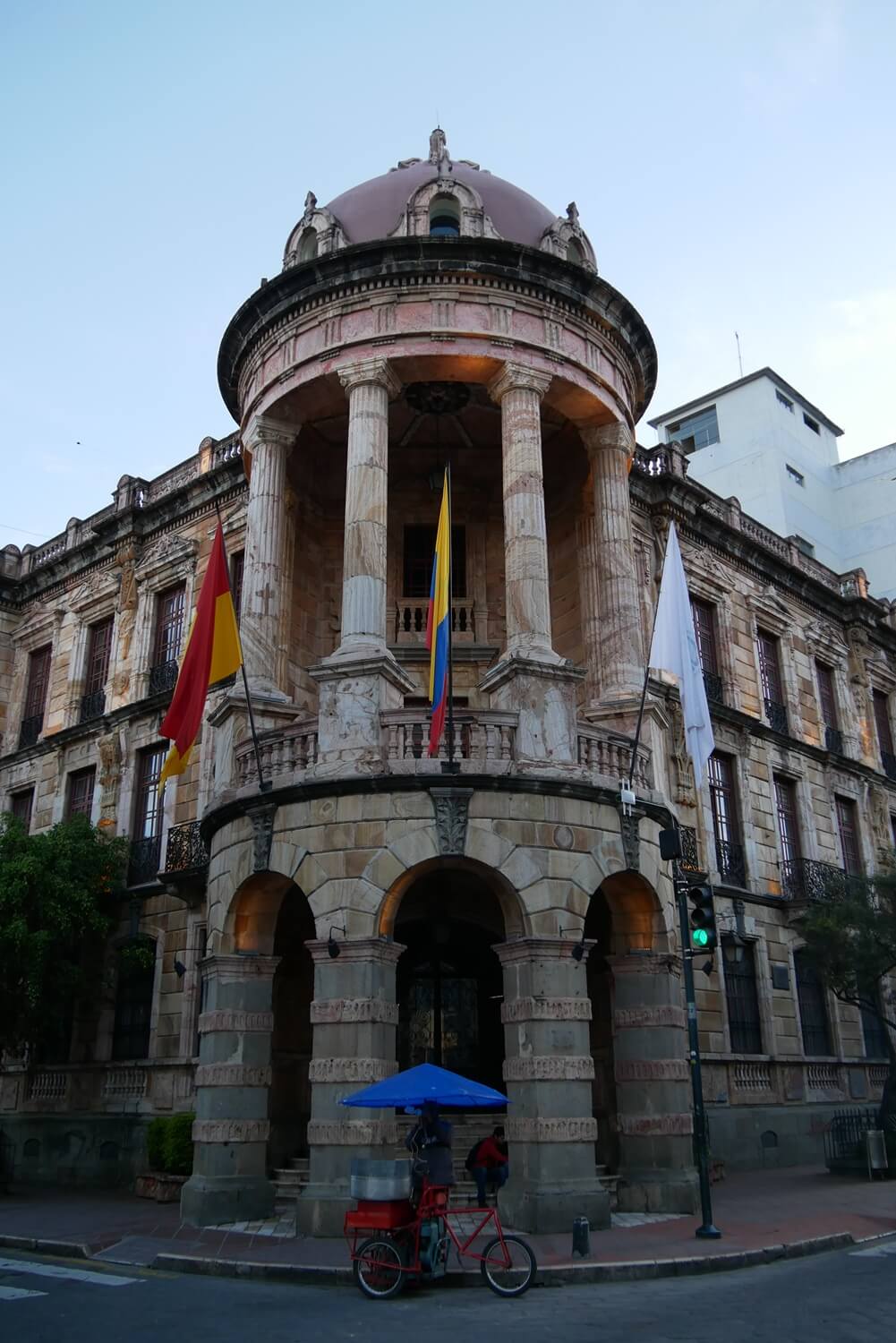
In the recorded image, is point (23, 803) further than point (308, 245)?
Yes

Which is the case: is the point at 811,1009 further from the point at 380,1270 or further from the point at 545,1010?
the point at 380,1270

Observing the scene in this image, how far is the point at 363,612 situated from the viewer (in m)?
17.8

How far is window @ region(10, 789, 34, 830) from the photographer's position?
29.1 m

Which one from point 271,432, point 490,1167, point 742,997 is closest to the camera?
point 490,1167

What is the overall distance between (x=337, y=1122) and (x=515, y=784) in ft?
17.0

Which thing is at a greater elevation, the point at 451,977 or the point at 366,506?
the point at 366,506

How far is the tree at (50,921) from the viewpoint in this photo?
70.3ft

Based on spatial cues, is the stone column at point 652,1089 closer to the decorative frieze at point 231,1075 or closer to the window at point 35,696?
the decorative frieze at point 231,1075

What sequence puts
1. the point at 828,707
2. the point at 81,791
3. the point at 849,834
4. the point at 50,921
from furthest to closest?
1. the point at 828,707
2. the point at 849,834
3. the point at 81,791
4. the point at 50,921

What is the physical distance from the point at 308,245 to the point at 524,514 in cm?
761

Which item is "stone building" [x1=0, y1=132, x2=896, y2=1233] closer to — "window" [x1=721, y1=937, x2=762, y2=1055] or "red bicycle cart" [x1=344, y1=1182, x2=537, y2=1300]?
"window" [x1=721, y1=937, x2=762, y2=1055]

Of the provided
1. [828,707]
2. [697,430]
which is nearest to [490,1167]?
[828,707]

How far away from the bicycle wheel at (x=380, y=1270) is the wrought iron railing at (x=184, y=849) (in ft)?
40.2

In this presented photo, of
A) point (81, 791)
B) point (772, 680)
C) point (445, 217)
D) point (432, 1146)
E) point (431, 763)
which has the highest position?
A: point (445, 217)
